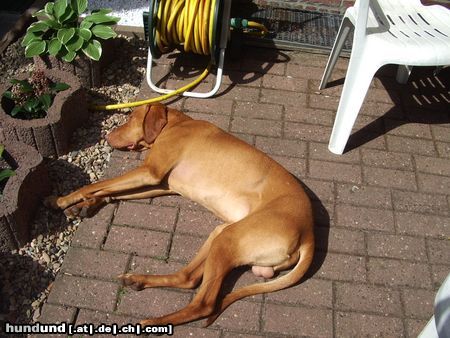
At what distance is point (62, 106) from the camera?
3.55 meters

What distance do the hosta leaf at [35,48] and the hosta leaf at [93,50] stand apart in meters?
0.32

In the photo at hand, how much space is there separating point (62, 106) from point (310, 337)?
7.73ft

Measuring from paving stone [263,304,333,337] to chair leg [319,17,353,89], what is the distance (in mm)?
2297

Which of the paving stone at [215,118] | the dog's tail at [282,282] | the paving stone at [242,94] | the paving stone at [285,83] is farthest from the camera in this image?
the paving stone at [285,83]

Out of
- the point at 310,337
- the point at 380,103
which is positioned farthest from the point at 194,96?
the point at 310,337

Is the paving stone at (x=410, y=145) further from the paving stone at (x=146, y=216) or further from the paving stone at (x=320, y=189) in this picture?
the paving stone at (x=146, y=216)

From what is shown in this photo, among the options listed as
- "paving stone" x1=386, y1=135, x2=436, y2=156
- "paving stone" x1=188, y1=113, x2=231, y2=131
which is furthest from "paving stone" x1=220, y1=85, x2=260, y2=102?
"paving stone" x1=386, y1=135, x2=436, y2=156

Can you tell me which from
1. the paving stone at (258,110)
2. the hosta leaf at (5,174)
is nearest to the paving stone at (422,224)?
the paving stone at (258,110)

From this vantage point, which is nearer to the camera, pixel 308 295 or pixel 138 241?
pixel 308 295

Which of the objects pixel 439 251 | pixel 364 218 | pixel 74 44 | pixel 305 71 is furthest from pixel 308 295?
pixel 74 44

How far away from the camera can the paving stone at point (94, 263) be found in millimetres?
3000

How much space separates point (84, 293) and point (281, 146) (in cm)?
192

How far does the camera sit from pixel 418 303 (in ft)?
9.96

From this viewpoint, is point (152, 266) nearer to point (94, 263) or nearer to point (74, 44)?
point (94, 263)
